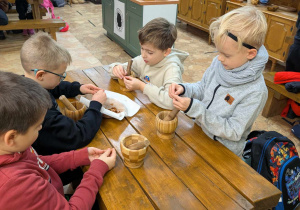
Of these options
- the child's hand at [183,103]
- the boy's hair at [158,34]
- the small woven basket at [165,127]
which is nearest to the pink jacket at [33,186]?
the small woven basket at [165,127]

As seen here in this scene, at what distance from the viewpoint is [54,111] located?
4.21 ft

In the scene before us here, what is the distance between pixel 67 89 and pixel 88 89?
0.13 meters

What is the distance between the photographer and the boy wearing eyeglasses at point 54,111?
123 cm

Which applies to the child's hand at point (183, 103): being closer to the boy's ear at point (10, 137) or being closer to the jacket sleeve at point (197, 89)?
the jacket sleeve at point (197, 89)

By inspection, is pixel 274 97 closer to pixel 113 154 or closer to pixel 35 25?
pixel 113 154

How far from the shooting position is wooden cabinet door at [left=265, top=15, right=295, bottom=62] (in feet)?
13.0

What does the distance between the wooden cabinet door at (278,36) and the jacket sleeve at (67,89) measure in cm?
347

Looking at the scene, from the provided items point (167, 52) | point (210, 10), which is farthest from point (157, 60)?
point (210, 10)

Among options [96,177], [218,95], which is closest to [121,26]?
[218,95]

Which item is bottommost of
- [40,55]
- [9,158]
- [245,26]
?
[9,158]

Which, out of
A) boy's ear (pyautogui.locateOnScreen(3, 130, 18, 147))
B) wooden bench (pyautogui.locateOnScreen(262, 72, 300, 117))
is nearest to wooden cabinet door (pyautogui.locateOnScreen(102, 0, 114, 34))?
wooden bench (pyautogui.locateOnScreen(262, 72, 300, 117))

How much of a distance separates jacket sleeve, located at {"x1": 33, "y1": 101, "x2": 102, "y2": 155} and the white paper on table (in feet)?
0.50

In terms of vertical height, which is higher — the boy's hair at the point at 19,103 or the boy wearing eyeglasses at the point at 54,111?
the boy's hair at the point at 19,103

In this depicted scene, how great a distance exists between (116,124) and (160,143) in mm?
281
